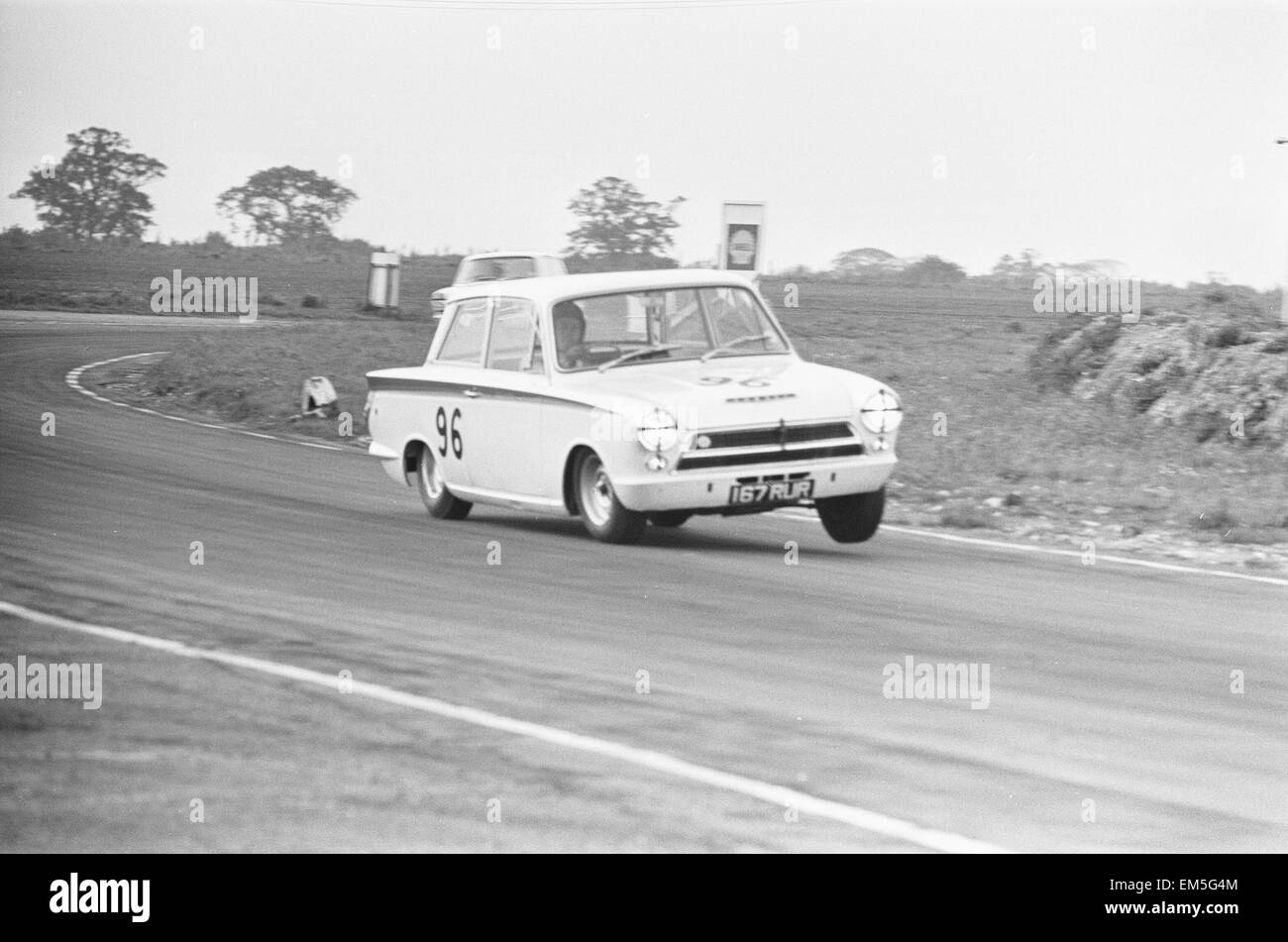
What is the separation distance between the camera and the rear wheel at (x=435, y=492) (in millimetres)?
13078

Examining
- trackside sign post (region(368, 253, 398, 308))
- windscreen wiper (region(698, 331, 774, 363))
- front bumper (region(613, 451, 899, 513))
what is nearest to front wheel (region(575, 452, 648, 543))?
front bumper (region(613, 451, 899, 513))

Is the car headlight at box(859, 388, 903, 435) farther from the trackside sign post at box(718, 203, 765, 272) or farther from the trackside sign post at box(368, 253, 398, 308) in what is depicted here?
the trackside sign post at box(368, 253, 398, 308)

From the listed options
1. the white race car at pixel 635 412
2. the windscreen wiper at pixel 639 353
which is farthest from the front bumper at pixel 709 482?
the windscreen wiper at pixel 639 353

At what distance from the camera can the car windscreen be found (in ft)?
38.9

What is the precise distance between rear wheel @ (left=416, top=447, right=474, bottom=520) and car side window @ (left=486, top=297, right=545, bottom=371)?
39.9 inches

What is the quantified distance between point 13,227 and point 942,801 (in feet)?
328

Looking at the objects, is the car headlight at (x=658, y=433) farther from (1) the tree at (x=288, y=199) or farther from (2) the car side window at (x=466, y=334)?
(1) the tree at (x=288, y=199)

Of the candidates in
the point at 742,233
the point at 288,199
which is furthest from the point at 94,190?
the point at 742,233

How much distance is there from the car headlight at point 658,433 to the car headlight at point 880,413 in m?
1.18

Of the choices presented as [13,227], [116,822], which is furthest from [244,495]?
[13,227]

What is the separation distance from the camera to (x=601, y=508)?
1139cm
